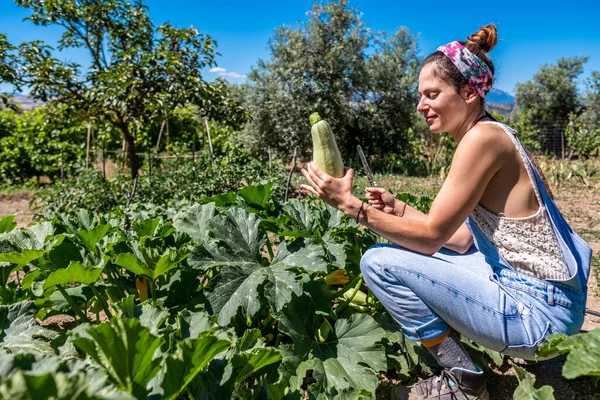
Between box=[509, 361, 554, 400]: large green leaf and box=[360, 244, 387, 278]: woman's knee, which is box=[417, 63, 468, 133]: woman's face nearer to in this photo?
box=[360, 244, 387, 278]: woman's knee

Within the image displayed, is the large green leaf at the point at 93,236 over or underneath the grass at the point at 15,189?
over

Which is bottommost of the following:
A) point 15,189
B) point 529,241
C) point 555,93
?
point 15,189

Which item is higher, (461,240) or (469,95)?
(469,95)

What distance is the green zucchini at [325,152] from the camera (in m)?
1.86

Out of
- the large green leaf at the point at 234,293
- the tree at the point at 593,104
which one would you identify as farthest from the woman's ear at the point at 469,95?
the tree at the point at 593,104

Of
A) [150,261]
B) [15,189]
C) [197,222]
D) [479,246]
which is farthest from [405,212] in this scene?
[15,189]

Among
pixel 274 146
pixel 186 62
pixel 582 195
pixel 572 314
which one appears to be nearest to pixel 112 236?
pixel 572 314

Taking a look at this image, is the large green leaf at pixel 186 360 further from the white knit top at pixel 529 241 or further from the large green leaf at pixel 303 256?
the white knit top at pixel 529 241

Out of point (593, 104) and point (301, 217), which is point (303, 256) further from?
point (593, 104)

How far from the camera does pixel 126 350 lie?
3.08 feet

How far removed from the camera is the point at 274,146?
1377 centimetres

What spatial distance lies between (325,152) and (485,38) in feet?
2.50

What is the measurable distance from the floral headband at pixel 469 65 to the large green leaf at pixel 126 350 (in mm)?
1380

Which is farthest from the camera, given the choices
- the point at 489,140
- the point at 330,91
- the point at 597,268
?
the point at 330,91
